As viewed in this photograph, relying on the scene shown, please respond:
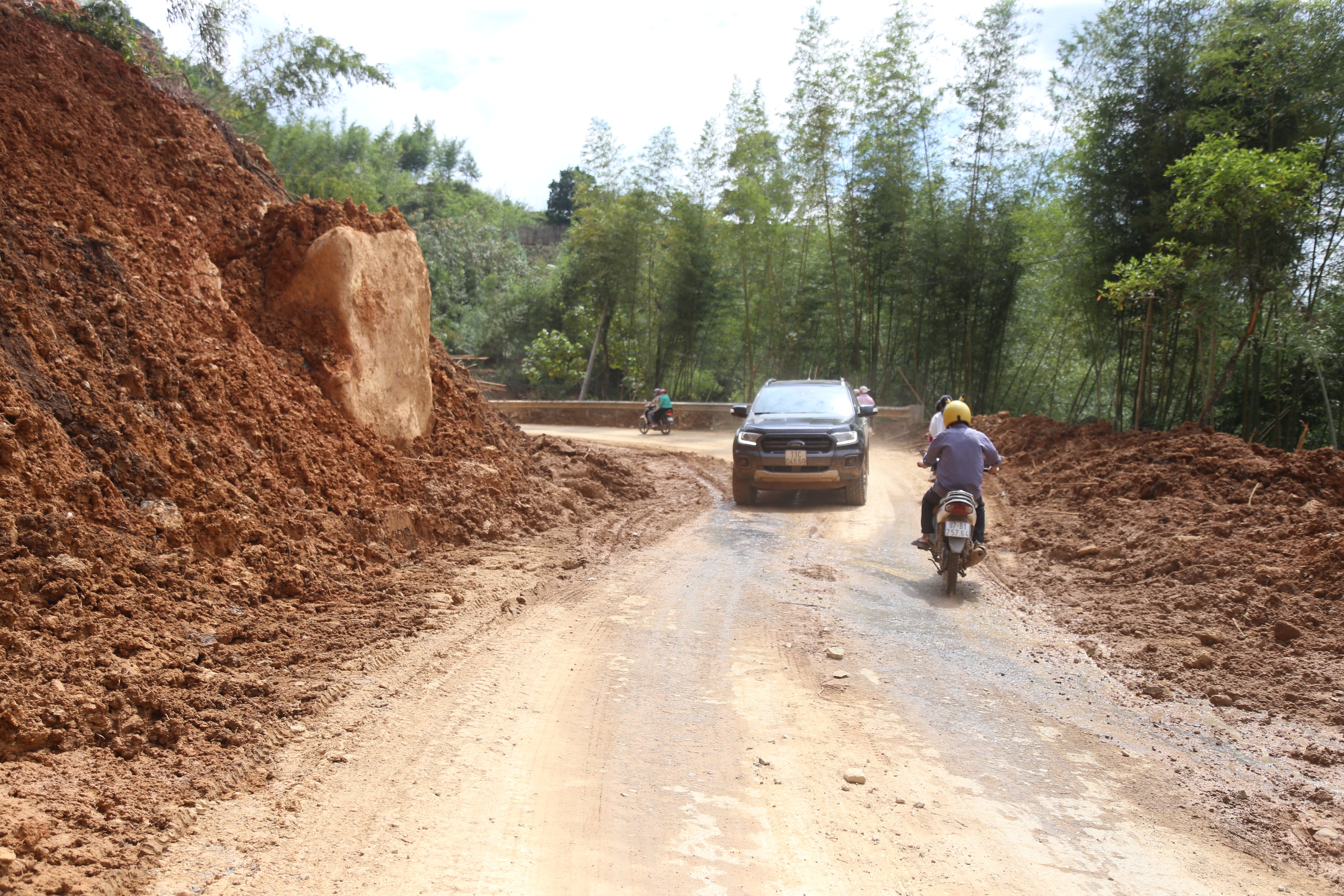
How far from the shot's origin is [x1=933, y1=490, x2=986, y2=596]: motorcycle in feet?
23.3

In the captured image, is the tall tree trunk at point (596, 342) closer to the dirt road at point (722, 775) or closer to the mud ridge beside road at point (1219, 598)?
the mud ridge beside road at point (1219, 598)

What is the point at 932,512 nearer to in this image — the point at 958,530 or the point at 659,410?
the point at 958,530

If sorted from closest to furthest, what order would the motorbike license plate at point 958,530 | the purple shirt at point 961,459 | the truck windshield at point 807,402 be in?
the motorbike license plate at point 958,530, the purple shirt at point 961,459, the truck windshield at point 807,402

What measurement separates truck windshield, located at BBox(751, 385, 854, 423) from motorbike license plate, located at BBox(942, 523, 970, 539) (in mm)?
4631

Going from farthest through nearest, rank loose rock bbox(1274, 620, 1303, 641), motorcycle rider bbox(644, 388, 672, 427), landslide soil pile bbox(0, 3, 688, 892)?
motorcycle rider bbox(644, 388, 672, 427)
loose rock bbox(1274, 620, 1303, 641)
landslide soil pile bbox(0, 3, 688, 892)

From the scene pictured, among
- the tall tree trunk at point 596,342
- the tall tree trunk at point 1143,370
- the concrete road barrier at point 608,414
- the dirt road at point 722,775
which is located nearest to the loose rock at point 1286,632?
the dirt road at point 722,775

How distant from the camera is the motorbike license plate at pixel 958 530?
23.3 feet

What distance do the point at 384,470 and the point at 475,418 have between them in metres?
2.48

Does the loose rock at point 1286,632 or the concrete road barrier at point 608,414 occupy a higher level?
the concrete road barrier at point 608,414

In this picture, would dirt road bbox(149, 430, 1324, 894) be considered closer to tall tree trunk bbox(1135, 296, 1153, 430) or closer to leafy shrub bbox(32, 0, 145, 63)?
leafy shrub bbox(32, 0, 145, 63)

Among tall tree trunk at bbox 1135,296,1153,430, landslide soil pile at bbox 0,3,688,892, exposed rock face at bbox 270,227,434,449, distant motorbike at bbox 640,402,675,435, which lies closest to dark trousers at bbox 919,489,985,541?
landslide soil pile at bbox 0,3,688,892

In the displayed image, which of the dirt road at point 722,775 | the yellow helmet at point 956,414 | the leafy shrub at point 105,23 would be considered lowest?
the dirt road at point 722,775

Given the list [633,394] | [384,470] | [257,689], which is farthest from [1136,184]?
[633,394]

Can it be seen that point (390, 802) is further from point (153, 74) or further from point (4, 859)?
point (153, 74)
